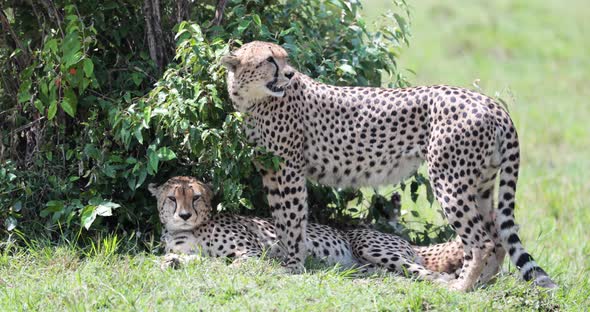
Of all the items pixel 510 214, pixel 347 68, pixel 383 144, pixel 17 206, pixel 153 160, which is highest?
pixel 347 68

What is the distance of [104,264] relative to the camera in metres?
5.62

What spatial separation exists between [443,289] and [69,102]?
2.46 metres

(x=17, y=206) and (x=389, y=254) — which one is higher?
(x=17, y=206)

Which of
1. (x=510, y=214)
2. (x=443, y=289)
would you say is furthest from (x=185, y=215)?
(x=510, y=214)

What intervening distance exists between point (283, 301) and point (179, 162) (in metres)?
1.61

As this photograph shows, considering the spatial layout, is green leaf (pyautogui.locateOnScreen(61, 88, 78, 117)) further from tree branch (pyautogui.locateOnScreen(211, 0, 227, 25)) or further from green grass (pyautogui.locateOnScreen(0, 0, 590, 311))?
tree branch (pyautogui.locateOnScreen(211, 0, 227, 25))

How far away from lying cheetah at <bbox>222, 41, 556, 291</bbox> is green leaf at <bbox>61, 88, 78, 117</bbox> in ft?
3.10

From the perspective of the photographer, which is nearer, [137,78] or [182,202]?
[182,202]

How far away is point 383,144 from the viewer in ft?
19.3

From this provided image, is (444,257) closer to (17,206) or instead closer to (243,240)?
(243,240)

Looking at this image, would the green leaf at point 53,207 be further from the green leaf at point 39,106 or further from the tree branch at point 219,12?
the tree branch at point 219,12

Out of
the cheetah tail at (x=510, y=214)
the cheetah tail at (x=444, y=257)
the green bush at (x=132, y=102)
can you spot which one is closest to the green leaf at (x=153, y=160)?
the green bush at (x=132, y=102)

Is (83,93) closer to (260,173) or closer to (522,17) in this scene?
(260,173)

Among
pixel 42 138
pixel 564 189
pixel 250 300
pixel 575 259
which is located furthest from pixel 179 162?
pixel 564 189
